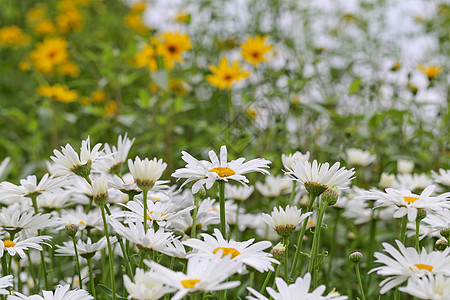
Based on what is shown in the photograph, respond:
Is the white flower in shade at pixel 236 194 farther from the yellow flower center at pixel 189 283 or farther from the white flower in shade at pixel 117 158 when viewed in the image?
the yellow flower center at pixel 189 283

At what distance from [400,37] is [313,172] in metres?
2.47

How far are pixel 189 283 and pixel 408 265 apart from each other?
0.35 metres

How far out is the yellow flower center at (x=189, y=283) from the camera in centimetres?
75

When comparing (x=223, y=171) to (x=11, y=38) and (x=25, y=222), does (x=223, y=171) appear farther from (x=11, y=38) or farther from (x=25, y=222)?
(x=11, y=38)

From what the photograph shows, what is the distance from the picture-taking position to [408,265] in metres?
0.89

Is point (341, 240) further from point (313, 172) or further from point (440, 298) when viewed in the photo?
point (440, 298)

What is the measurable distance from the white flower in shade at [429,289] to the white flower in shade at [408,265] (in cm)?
3

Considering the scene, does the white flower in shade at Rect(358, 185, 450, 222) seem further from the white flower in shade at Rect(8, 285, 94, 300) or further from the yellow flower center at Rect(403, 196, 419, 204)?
the white flower in shade at Rect(8, 285, 94, 300)

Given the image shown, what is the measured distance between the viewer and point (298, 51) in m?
3.24

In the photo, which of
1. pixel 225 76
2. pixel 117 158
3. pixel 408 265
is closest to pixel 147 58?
pixel 225 76

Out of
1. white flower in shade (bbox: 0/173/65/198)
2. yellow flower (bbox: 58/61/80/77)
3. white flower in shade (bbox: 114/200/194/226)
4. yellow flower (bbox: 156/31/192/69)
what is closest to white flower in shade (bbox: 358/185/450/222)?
white flower in shade (bbox: 114/200/194/226)

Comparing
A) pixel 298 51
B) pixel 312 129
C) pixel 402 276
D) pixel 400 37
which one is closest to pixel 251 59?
pixel 312 129

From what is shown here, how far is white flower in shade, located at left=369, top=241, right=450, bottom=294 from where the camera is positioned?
0.84 metres

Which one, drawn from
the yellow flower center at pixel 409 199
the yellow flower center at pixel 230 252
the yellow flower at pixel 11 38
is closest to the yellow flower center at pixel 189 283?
the yellow flower center at pixel 230 252
